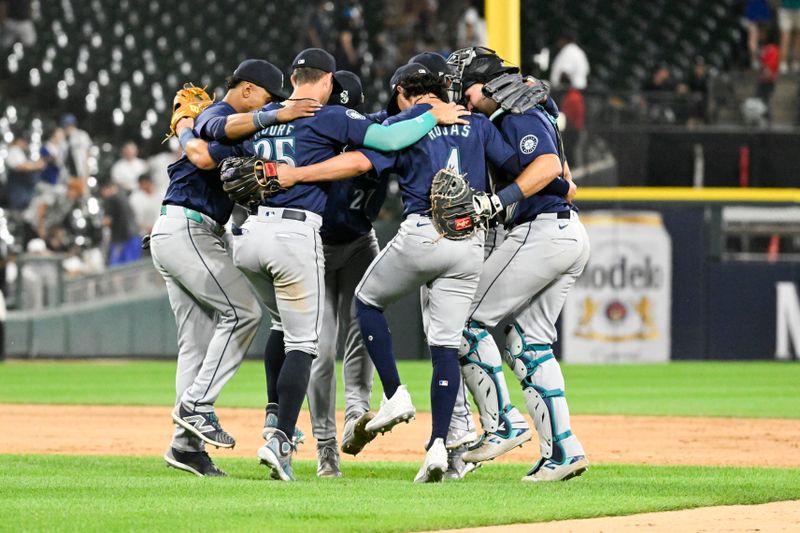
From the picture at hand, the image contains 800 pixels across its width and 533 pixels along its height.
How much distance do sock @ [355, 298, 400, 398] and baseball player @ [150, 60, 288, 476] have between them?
57 centimetres

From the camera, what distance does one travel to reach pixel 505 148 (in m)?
5.78

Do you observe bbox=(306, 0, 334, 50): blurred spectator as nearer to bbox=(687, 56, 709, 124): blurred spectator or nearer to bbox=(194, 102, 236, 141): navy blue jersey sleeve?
bbox=(687, 56, 709, 124): blurred spectator

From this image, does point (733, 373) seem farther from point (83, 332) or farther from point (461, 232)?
point (461, 232)

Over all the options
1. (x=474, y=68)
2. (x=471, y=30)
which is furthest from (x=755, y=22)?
(x=474, y=68)

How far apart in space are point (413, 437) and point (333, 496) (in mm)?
3472

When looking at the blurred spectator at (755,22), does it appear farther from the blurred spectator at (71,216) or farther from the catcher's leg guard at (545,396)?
the catcher's leg guard at (545,396)

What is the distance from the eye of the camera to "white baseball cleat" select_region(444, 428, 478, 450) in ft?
19.4

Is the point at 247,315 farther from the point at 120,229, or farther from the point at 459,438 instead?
the point at 120,229

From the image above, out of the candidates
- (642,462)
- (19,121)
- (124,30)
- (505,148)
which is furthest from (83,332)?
(505,148)

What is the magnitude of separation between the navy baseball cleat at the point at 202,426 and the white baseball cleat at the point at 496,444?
41.7 inches

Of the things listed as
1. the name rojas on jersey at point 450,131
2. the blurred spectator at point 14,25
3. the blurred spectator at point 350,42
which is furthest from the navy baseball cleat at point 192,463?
the blurred spectator at point 14,25

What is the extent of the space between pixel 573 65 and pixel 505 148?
10860 mm

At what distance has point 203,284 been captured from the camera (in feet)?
19.7

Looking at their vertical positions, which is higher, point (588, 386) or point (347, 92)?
point (347, 92)
